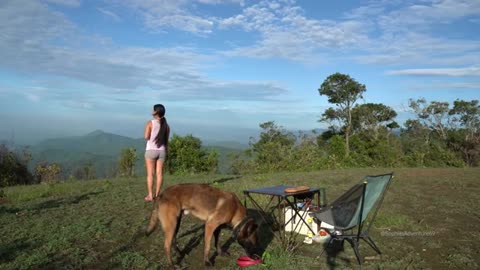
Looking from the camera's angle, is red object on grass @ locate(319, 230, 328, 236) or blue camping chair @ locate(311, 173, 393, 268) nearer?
blue camping chair @ locate(311, 173, 393, 268)

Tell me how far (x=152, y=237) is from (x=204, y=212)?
1.49 m

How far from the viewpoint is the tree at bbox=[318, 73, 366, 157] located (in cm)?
3259

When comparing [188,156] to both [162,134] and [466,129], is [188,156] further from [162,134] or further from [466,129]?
[466,129]

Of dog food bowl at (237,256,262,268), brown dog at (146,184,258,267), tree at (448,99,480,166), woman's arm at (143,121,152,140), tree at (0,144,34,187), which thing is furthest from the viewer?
tree at (448,99,480,166)

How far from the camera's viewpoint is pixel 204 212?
423cm

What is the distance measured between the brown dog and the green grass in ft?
1.19

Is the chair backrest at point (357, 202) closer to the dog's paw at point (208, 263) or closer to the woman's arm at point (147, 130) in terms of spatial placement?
the dog's paw at point (208, 263)

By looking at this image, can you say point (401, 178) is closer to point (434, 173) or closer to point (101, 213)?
point (434, 173)

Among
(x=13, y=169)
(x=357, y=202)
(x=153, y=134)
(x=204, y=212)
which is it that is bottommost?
(x=13, y=169)

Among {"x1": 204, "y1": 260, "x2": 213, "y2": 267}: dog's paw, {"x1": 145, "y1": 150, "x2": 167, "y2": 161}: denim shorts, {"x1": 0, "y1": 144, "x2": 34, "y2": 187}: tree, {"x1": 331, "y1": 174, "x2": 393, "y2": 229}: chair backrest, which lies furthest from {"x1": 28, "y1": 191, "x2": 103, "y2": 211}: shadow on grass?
{"x1": 0, "y1": 144, "x2": 34, "y2": 187}: tree

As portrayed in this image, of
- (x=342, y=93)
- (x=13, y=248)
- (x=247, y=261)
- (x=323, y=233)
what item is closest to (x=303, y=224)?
(x=323, y=233)

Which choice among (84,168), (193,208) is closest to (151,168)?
(193,208)

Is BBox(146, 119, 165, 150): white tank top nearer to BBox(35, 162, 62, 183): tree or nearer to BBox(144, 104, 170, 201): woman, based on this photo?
BBox(144, 104, 170, 201): woman

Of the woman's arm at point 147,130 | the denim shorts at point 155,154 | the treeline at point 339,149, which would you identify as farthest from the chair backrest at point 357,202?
the treeline at point 339,149
